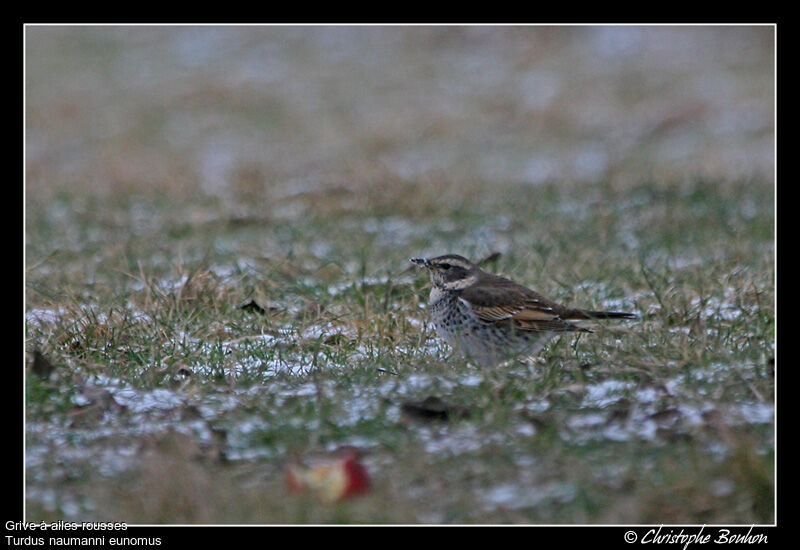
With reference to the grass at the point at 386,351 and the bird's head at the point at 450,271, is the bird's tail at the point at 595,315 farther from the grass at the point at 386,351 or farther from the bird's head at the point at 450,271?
the bird's head at the point at 450,271

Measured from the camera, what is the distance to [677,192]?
1087 centimetres

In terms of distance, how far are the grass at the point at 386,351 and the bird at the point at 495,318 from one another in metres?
0.12

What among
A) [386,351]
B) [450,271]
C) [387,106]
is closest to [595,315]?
[450,271]

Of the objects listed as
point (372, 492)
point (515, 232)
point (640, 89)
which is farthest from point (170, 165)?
point (372, 492)

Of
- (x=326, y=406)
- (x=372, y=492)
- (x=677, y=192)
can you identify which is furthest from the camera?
(x=677, y=192)

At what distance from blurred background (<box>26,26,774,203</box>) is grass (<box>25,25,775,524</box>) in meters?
0.64

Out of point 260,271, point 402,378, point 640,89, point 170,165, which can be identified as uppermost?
point 640,89

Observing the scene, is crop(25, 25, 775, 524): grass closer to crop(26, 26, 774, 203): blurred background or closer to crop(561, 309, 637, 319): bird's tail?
crop(561, 309, 637, 319): bird's tail

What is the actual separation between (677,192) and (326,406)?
22.9 feet

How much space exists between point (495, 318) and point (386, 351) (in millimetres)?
667

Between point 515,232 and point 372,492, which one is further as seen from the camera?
point 515,232

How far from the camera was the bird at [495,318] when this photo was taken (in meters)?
5.80

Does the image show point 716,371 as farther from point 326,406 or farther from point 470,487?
point 326,406

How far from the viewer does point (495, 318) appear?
231 inches
